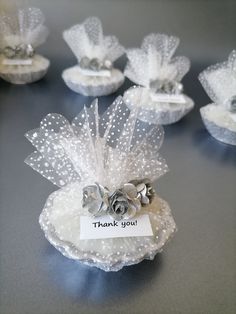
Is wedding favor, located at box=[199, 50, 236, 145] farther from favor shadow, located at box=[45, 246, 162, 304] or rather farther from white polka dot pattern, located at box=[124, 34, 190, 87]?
favor shadow, located at box=[45, 246, 162, 304]

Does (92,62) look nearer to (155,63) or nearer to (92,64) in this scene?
(92,64)

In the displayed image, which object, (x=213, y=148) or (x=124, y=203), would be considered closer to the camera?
(x=124, y=203)

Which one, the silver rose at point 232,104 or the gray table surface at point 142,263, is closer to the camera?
the gray table surface at point 142,263

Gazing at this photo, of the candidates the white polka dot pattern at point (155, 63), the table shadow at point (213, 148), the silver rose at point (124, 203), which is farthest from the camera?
the white polka dot pattern at point (155, 63)

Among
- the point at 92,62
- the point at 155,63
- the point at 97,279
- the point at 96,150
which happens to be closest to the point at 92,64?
the point at 92,62

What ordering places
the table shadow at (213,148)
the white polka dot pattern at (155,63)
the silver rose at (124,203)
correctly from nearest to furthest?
the silver rose at (124,203), the table shadow at (213,148), the white polka dot pattern at (155,63)

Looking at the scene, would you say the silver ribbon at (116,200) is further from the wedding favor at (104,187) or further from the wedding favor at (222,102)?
the wedding favor at (222,102)

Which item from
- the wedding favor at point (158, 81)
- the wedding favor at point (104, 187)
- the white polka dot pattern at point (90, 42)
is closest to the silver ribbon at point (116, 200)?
the wedding favor at point (104, 187)

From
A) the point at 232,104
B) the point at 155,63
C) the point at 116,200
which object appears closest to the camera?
the point at 116,200

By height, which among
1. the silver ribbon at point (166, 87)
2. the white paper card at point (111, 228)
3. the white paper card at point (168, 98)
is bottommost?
the white paper card at point (168, 98)
